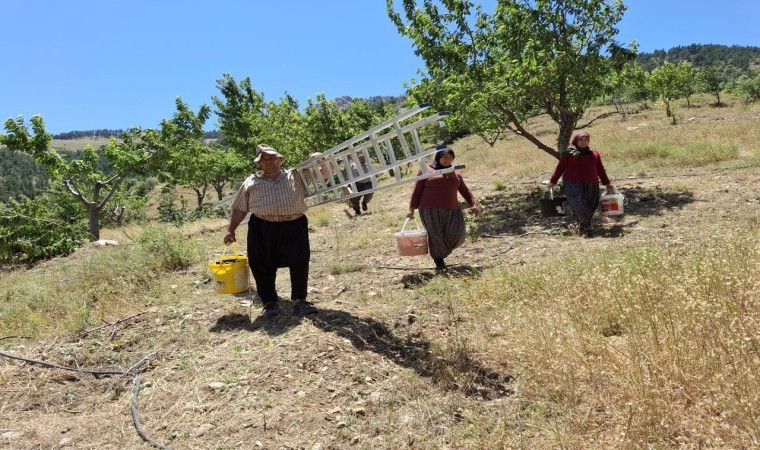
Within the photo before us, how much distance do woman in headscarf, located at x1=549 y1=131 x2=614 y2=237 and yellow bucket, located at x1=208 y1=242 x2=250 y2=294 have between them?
15.4ft

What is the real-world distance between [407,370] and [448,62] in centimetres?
827

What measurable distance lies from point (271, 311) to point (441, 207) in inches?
93.2

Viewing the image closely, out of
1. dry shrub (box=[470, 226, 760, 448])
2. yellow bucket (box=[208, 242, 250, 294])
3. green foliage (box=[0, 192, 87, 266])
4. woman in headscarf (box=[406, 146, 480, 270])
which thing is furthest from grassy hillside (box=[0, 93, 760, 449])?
green foliage (box=[0, 192, 87, 266])

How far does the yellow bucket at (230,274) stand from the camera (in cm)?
516

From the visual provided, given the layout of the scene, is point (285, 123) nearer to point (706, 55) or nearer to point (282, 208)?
point (282, 208)

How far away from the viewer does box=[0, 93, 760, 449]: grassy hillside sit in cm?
264

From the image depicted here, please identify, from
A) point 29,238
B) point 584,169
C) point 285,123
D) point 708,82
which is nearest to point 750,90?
point 708,82


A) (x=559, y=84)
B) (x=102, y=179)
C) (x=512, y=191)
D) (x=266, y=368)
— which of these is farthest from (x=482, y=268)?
(x=102, y=179)

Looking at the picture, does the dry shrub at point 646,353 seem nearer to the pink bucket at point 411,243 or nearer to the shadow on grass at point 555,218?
the pink bucket at point 411,243

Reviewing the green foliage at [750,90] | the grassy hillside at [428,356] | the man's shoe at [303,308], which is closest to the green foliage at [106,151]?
the grassy hillside at [428,356]

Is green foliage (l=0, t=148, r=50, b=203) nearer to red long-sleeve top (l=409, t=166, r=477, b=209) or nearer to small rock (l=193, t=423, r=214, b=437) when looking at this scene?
red long-sleeve top (l=409, t=166, r=477, b=209)

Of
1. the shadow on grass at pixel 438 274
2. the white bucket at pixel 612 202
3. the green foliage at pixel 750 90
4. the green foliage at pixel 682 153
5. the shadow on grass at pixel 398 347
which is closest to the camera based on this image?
the shadow on grass at pixel 398 347

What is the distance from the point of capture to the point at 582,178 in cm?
730

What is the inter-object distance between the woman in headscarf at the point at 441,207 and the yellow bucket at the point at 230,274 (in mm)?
2070
